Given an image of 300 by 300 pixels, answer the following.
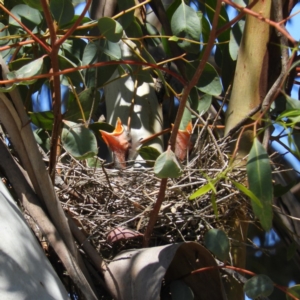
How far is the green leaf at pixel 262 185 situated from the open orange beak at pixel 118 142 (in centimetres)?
63

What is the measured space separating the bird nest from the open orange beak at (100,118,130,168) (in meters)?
0.13

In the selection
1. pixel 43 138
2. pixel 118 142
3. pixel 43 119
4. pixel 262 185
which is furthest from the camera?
pixel 43 138

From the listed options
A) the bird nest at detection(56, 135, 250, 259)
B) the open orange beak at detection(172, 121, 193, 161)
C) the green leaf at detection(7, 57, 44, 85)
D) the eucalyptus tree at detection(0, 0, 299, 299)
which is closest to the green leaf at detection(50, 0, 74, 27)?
the eucalyptus tree at detection(0, 0, 299, 299)

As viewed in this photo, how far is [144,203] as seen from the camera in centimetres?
121

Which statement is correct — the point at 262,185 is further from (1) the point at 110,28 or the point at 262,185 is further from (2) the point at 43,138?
(2) the point at 43,138

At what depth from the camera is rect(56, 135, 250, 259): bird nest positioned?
1.17 metres

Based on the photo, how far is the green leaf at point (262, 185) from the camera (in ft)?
2.58

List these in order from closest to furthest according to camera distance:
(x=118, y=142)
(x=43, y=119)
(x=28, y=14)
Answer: (x=28, y=14) < (x=43, y=119) < (x=118, y=142)

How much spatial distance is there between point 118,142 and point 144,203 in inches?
9.5

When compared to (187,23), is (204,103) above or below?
below

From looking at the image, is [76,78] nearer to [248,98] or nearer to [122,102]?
[122,102]

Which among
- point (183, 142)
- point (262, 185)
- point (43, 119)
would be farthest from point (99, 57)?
point (262, 185)

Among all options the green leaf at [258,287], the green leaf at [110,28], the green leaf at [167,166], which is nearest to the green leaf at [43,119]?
the green leaf at [110,28]

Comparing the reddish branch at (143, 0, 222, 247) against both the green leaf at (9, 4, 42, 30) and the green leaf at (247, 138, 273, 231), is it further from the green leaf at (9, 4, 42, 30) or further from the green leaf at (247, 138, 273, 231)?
the green leaf at (9, 4, 42, 30)
